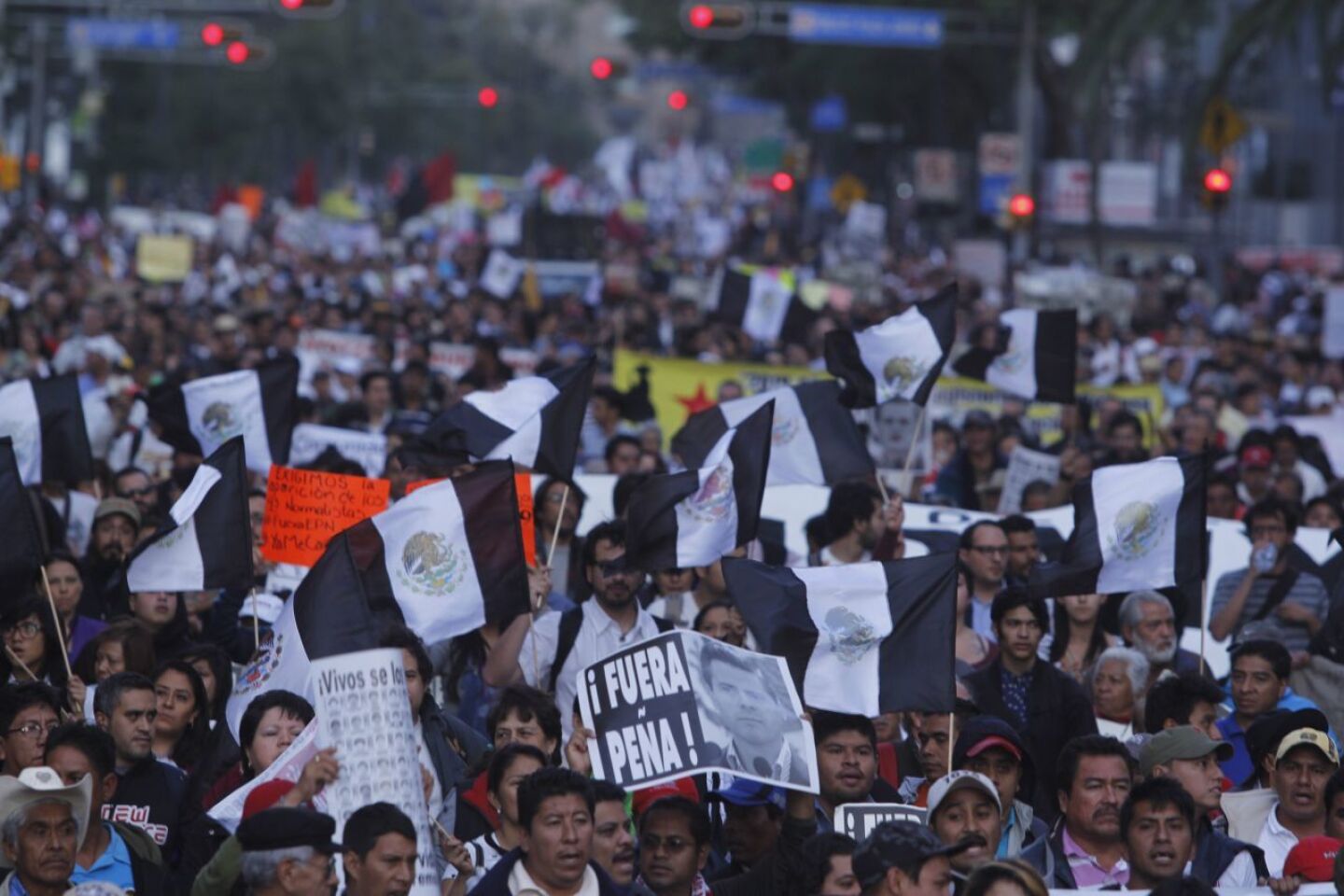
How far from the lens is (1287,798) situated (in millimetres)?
8406

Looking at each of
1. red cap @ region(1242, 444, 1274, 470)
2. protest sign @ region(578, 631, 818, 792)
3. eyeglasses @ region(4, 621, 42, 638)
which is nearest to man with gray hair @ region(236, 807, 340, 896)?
protest sign @ region(578, 631, 818, 792)

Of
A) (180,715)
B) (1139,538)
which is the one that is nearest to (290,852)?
(180,715)

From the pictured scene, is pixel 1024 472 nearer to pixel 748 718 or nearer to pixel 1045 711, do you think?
pixel 1045 711

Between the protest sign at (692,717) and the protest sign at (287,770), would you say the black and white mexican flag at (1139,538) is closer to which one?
the protest sign at (692,717)

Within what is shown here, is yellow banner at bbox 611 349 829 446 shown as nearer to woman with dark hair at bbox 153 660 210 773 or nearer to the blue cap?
woman with dark hair at bbox 153 660 210 773

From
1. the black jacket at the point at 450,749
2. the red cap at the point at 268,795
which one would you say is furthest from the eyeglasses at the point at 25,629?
the red cap at the point at 268,795

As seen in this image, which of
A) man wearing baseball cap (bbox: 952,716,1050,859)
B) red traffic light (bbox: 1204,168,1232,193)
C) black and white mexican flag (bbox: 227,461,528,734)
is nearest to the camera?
man wearing baseball cap (bbox: 952,716,1050,859)

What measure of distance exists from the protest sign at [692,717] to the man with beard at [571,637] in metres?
1.68

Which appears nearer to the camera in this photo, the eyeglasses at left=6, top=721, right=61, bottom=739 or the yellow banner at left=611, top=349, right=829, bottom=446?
the eyeglasses at left=6, top=721, right=61, bottom=739

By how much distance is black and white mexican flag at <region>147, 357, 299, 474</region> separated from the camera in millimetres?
12977

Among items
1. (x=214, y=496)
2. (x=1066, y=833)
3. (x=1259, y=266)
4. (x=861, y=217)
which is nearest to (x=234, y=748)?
(x=214, y=496)

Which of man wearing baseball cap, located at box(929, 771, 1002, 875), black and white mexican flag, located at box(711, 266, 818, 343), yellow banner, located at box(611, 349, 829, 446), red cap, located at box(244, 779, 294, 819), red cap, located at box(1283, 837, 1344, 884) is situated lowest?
red cap, located at box(1283, 837, 1344, 884)

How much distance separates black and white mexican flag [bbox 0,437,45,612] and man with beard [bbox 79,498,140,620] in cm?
176

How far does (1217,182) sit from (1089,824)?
2045cm
